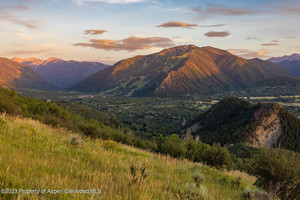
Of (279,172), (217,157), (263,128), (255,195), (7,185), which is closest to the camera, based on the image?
(7,185)

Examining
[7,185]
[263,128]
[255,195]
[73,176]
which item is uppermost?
[7,185]

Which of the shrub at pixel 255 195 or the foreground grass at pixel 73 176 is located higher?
the foreground grass at pixel 73 176

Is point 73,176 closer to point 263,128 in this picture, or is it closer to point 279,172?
point 279,172

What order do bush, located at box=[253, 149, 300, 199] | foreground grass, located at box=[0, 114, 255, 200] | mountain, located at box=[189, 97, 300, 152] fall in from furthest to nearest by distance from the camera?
mountain, located at box=[189, 97, 300, 152], bush, located at box=[253, 149, 300, 199], foreground grass, located at box=[0, 114, 255, 200]

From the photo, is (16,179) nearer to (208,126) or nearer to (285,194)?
(285,194)

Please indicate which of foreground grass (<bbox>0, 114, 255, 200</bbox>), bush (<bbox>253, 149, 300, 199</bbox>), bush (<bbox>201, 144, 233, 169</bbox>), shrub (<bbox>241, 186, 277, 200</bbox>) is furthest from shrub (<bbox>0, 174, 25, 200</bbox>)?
bush (<bbox>201, 144, 233, 169</bbox>)

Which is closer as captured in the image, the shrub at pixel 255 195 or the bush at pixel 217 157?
the shrub at pixel 255 195

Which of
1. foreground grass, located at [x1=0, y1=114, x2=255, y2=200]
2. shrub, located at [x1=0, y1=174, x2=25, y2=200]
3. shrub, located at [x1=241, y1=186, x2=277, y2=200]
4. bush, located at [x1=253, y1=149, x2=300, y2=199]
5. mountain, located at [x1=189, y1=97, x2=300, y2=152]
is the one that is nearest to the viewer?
shrub, located at [x1=0, y1=174, x2=25, y2=200]

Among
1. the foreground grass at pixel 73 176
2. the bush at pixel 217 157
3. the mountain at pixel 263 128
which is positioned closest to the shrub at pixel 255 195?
the foreground grass at pixel 73 176

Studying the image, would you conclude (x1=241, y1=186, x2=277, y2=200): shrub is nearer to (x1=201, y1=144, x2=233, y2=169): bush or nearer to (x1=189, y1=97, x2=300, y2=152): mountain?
(x1=201, y1=144, x2=233, y2=169): bush

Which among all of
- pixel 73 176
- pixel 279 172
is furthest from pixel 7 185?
pixel 279 172

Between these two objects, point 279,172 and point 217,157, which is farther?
point 217,157

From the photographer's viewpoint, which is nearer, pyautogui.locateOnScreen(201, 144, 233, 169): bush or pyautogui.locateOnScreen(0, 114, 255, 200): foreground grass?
pyautogui.locateOnScreen(0, 114, 255, 200): foreground grass

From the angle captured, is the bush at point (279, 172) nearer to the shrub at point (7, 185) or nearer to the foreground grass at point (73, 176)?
the foreground grass at point (73, 176)
